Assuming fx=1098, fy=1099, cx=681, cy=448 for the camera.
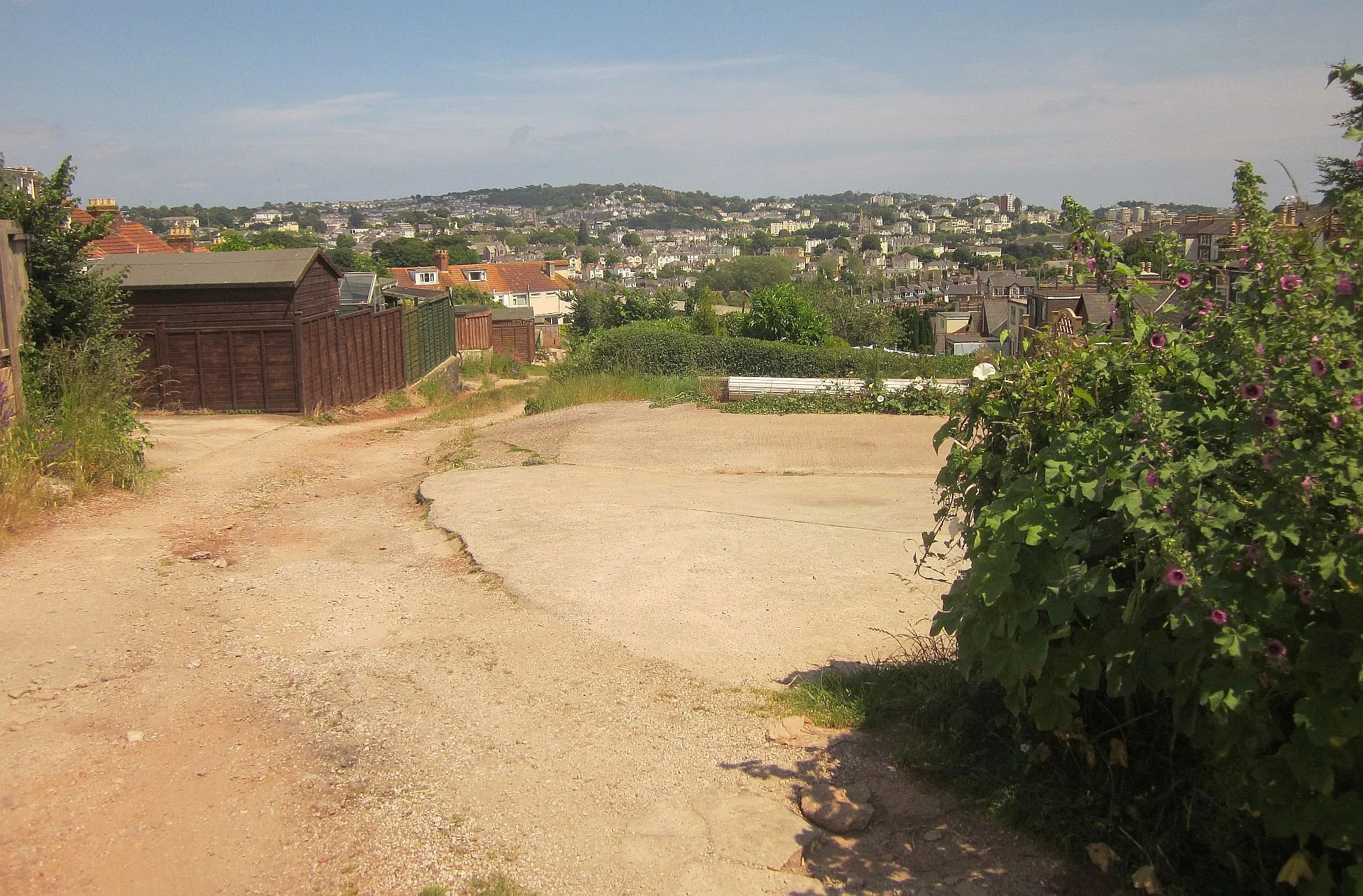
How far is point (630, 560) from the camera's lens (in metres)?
8.09

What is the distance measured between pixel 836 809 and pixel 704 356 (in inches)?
737

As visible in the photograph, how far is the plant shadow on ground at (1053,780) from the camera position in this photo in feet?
11.5

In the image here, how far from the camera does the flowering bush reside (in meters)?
3.00

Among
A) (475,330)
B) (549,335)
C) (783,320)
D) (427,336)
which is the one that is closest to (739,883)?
(783,320)

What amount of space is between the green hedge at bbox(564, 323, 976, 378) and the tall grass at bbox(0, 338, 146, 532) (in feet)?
40.4

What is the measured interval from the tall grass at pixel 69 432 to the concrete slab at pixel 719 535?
2.80m

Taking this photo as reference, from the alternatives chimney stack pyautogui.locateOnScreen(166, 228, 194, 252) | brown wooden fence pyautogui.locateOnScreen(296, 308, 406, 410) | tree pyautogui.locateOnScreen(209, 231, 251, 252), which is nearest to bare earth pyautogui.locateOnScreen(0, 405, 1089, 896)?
brown wooden fence pyautogui.locateOnScreen(296, 308, 406, 410)

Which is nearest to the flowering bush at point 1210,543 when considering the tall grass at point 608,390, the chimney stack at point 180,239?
the tall grass at point 608,390

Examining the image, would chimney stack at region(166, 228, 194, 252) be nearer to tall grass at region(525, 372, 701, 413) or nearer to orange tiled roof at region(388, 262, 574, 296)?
tall grass at region(525, 372, 701, 413)

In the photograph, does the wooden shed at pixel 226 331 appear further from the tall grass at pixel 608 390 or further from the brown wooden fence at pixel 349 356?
the tall grass at pixel 608 390

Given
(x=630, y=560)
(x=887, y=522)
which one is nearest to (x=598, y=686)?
(x=630, y=560)

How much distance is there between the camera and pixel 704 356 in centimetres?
2267

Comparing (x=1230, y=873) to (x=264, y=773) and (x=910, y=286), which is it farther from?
(x=910, y=286)

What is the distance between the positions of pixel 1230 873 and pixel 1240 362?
5.25ft
